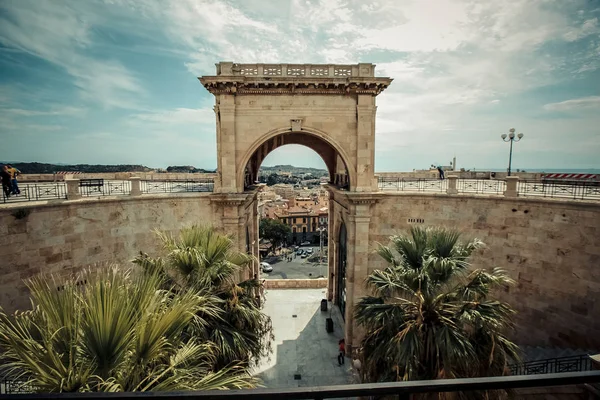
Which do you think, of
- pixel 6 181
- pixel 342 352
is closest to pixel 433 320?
pixel 342 352

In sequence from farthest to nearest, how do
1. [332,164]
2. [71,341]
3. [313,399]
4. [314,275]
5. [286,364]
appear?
1. [314,275]
2. [332,164]
3. [286,364]
4. [71,341]
5. [313,399]

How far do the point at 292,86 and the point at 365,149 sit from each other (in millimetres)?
4545

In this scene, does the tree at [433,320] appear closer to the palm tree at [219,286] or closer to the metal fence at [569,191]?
the palm tree at [219,286]

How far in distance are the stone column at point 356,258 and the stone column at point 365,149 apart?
2.77 ft

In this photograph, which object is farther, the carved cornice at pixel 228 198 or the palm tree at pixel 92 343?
the carved cornice at pixel 228 198

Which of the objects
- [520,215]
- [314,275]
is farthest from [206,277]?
[314,275]

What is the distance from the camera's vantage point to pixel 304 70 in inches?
566

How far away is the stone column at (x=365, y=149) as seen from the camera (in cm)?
1448

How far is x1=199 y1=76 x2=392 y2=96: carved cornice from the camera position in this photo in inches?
545

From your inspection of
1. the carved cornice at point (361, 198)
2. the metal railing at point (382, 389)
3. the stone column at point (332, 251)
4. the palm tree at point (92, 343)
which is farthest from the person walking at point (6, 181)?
the stone column at point (332, 251)

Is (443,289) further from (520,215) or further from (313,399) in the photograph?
(520,215)

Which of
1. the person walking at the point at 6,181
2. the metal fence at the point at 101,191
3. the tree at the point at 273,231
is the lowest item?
the tree at the point at 273,231

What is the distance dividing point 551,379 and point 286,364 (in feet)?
47.1

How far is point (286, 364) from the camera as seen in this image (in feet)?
47.0
